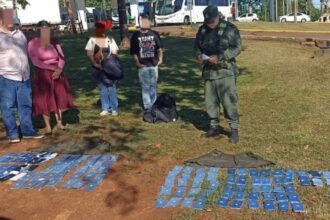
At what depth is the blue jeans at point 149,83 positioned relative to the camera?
7.62 metres

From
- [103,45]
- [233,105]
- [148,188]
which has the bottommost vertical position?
[148,188]

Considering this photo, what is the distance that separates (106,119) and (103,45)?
1.29 m


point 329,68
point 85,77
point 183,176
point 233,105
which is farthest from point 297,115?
point 85,77

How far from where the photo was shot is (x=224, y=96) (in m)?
6.12

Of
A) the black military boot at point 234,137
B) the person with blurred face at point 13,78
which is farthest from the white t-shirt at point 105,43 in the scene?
the black military boot at point 234,137

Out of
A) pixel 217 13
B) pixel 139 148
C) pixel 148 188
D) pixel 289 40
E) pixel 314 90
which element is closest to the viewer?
pixel 148 188

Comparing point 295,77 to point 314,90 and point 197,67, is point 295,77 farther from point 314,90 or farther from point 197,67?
point 197,67

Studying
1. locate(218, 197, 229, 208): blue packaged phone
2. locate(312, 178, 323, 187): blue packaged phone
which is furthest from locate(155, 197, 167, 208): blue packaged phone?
locate(312, 178, 323, 187): blue packaged phone

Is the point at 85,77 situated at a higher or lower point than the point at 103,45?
lower

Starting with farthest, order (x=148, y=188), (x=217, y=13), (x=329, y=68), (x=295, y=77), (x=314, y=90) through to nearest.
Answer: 1. (x=329, y=68)
2. (x=295, y=77)
3. (x=314, y=90)
4. (x=217, y=13)
5. (x=148, y=188)

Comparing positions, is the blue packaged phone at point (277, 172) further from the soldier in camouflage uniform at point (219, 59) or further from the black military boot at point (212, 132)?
the black military boot at point (212, 132)

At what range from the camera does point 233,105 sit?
20.2ft

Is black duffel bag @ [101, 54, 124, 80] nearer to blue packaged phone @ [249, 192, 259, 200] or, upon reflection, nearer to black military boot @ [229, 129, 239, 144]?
black military boot @ [229, 129, 239, 144]

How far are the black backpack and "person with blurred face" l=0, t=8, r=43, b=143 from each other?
6.46ft
